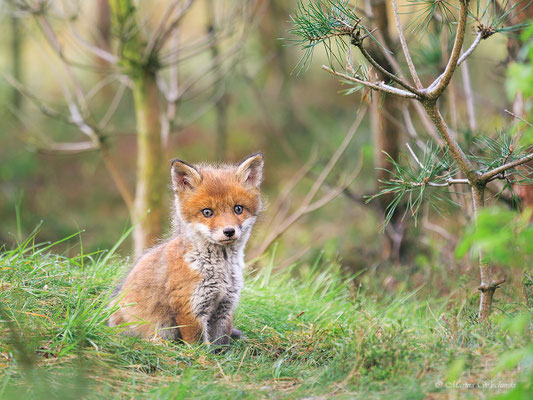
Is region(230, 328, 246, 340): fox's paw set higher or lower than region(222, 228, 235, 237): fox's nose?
lower

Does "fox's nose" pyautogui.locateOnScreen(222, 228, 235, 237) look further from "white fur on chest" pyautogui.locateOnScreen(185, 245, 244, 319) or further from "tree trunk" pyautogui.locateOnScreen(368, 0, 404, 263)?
"tree trunk" pyautogui.locateOnScreen(368, 0, 404, 263)

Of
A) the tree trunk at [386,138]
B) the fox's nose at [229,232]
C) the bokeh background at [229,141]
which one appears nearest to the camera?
the fox's nose at [229,232]

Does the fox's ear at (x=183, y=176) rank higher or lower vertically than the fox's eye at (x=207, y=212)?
higher

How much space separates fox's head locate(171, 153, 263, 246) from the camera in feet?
15.1

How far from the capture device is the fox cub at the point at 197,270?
4.61 meters

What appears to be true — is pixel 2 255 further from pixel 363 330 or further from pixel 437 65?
pixel 437 65

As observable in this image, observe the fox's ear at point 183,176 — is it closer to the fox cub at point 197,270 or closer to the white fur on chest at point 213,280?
the fox cub at point 197,270

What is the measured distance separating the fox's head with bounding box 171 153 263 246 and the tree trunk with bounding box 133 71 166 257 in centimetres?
254

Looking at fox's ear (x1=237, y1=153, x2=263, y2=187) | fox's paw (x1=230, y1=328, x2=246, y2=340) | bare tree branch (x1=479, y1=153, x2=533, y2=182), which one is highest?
bare tree branch (x1=479, y1=153, x2=533, y2=182)

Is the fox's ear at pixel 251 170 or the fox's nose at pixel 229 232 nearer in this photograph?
the fox's nose at pixel 229 232

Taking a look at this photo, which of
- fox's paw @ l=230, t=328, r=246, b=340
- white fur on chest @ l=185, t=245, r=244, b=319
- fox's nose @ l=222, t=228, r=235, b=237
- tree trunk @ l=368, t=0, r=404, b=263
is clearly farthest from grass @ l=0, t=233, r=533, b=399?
tree trunk @ l=368, t=0, r=404, b=263

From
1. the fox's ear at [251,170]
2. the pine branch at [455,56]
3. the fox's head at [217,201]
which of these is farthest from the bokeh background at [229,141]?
the pine branch at [455,56]

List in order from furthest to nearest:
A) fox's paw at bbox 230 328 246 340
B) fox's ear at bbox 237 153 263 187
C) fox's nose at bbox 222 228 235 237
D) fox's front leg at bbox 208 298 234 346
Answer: fox's ear at bbox 237 153 263 187, fox's paw at bbox 230 328 246 340, fox's front leg at bbox 208 298 234 346, fox's nose at bbox 222 228 235 237

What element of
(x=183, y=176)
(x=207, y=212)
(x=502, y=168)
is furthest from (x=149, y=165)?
(x=502, y=168)
